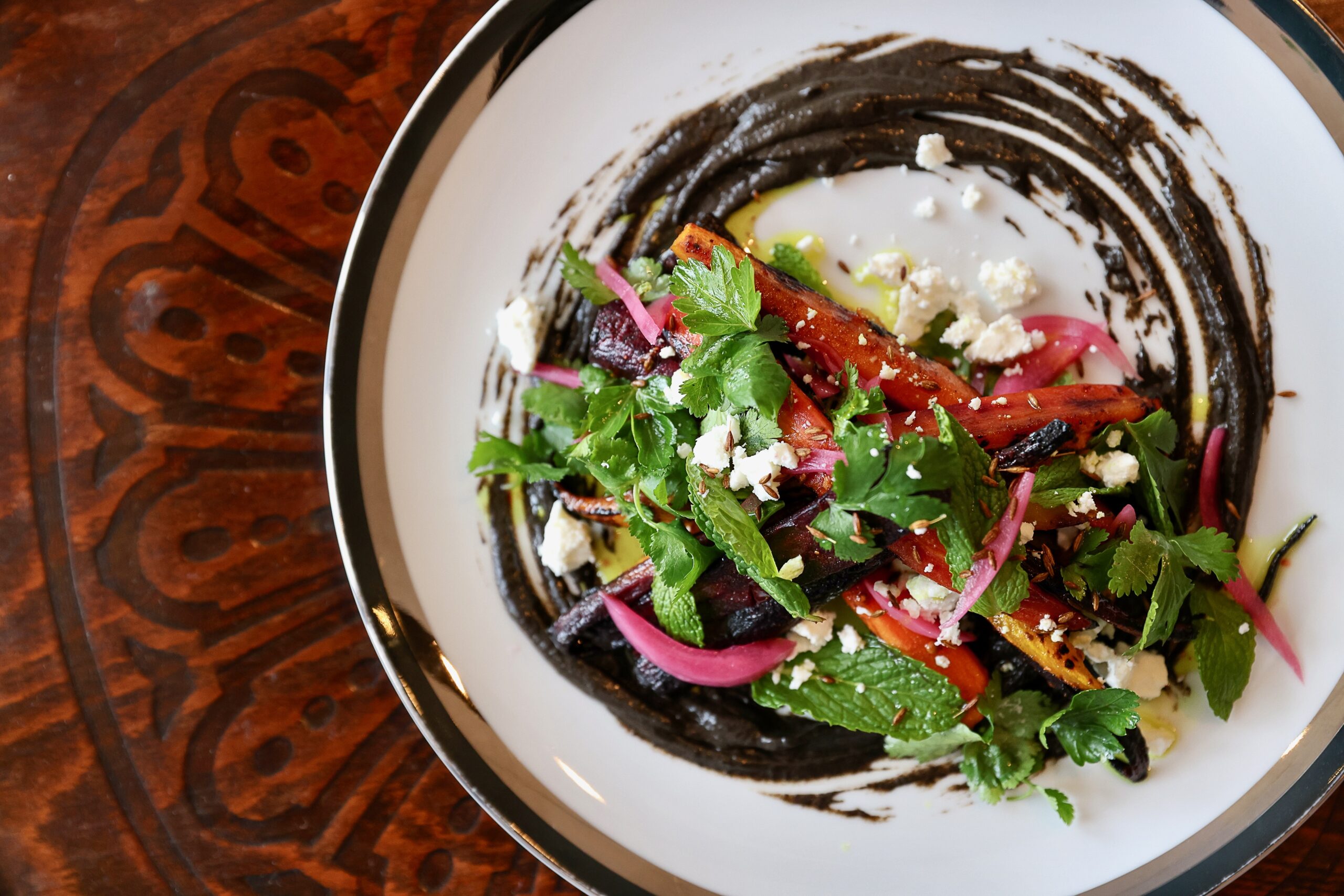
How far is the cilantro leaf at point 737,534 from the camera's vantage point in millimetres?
1445

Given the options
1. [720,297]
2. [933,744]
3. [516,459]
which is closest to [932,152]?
[720,297]

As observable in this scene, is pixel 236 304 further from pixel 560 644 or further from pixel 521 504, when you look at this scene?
pixel 560 644

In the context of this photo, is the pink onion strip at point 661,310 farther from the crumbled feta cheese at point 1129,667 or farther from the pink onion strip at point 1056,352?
the crumbled feta cheese at point 1129,667

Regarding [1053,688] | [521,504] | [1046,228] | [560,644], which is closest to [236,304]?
[521,504]

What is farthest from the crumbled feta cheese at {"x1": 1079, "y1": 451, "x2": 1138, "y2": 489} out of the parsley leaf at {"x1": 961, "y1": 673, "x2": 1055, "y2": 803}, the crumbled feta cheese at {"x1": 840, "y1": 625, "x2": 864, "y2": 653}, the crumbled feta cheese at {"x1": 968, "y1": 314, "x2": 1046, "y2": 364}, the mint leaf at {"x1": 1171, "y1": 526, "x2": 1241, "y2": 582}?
the crumbled feta cheese at {"x1": 840, "y1": 625, "x2": 864, "y2": 653}

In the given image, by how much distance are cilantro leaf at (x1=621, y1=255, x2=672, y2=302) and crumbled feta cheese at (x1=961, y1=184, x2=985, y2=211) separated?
761 mm

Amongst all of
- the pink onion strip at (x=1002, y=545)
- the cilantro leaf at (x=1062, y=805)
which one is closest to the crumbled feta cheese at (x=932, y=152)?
the pink onion strip at (x=1002, y=545)

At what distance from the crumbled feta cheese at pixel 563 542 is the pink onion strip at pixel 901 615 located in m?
0.70

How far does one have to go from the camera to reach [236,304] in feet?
6.23

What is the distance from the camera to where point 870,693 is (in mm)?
1710

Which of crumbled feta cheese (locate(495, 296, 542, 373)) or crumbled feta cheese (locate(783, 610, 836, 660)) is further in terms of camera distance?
crumbled feta cheese (locate(495, 296, 542, 373))

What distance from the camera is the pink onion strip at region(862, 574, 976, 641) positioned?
1.62 metres

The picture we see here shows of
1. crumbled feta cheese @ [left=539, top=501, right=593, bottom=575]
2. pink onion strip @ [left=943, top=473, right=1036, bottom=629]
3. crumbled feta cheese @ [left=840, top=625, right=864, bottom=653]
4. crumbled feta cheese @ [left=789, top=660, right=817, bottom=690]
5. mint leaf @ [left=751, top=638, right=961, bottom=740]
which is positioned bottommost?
mint leaf @ [left=751, top=638, right=961, bottom=740]

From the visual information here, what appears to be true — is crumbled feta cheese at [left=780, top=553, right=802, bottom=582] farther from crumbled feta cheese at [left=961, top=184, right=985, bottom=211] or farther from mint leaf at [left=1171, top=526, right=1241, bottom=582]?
crumbled feta cheese at [left=961, top=184, right=985, bottom=211]
